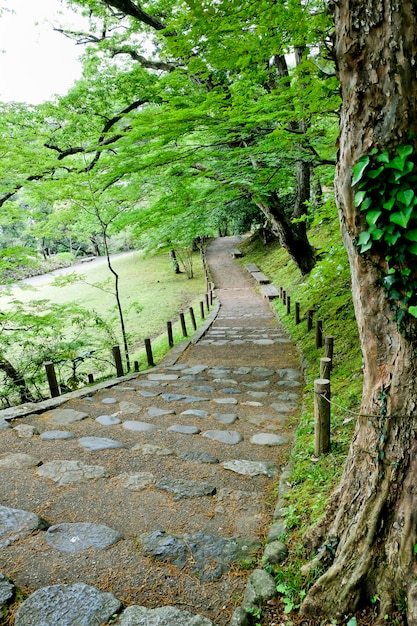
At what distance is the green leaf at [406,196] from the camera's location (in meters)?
1.71

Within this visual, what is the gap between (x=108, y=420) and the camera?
15.6ft

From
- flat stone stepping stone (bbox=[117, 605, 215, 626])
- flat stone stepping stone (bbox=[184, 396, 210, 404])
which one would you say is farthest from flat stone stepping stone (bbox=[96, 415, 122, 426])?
flat stone stepping stone (bbox=[117, 605, 215, 626])

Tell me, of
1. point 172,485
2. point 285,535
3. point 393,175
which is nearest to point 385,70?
point 393,175

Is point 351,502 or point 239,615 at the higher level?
point 351,502

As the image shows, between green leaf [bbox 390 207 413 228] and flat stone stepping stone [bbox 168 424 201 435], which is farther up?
green leaf [bbox 390 207 413 228]

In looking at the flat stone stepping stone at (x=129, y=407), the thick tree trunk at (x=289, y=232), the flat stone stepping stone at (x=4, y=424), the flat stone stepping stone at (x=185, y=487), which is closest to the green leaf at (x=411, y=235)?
the flat stone stepping stone at (x=185, y=487)

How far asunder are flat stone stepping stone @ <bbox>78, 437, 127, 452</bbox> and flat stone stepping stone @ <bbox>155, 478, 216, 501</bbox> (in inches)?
33.5

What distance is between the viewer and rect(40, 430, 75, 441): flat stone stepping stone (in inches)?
163

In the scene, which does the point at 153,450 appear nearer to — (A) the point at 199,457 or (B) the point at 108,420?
(A) the point at 199,457

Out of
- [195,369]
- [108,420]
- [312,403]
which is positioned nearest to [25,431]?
[108,420]

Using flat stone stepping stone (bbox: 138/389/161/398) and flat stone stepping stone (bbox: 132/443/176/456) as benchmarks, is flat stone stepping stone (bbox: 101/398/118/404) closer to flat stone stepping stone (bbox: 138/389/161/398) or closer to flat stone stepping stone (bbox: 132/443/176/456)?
flat stone stepping stone (bbox: 138/389/161/398)

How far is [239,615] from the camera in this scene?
80.3 inches

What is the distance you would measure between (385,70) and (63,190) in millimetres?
7230

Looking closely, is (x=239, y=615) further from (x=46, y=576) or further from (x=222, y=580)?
(x=46, y=576)
